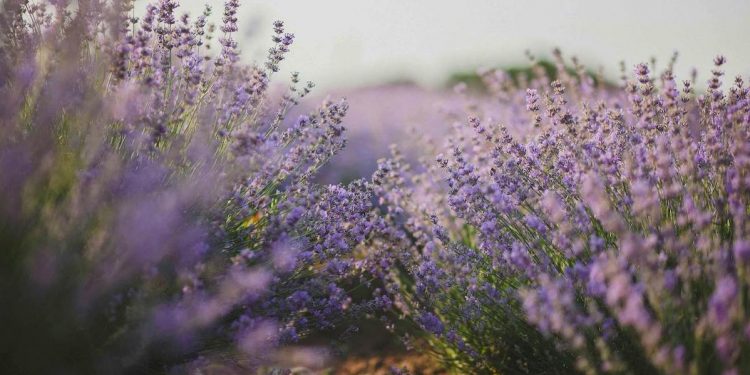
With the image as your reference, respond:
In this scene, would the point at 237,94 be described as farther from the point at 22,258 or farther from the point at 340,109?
the point at 22,258

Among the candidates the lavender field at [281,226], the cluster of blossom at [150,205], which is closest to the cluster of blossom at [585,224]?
the lavender field at [281,226]

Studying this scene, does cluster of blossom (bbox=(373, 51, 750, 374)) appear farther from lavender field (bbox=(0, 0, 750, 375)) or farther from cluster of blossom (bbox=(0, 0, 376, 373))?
cluster of blossom (bbox=(0, 0, 376, 373))

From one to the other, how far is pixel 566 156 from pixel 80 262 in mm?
1610

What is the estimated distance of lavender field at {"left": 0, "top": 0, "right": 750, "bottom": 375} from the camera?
1730 mm

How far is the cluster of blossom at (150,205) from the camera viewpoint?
1.77 m

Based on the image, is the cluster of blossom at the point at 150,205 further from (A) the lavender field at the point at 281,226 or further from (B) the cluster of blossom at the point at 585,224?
(B) the cluster of blossom at the point at 585,224

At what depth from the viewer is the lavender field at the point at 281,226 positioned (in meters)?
1.73

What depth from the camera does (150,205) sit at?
6.09ft

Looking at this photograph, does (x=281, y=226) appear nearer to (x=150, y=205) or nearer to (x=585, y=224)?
(x=150, y=205)

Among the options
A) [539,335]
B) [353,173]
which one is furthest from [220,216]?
[353,173]

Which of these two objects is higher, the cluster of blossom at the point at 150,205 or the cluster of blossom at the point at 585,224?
the cluster of blossom at the point at 150,205

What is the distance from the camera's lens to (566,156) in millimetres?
2465

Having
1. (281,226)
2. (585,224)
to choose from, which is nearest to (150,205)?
(281,226)

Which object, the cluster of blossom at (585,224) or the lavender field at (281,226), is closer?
the lavender field at (281,226)
